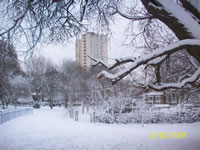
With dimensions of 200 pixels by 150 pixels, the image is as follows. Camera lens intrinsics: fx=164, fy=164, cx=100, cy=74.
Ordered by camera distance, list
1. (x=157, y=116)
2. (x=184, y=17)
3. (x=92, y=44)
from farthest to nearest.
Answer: (x=157, y=116) < (x=92, y=44) < (x=184, y=17)

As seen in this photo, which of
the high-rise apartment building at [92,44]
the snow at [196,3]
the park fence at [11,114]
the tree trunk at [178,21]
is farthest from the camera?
the park fence at [11,114]

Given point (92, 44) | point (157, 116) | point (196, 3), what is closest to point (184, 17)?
point (196, 3)

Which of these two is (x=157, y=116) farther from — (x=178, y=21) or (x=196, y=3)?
(x=178, y=21)

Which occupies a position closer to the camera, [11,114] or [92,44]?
[92,44]

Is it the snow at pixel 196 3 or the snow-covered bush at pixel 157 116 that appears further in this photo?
the snow-covered bush at pixel 157 116

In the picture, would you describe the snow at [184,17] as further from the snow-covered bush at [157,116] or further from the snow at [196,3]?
the snow-covered bush at [157,116]

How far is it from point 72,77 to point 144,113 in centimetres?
1378

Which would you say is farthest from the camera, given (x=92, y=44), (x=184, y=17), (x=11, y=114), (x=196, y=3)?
(x=11, y=114)

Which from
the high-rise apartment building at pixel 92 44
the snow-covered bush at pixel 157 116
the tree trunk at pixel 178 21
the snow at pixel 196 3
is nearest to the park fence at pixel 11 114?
the snow-covered bush at pixel 157 116

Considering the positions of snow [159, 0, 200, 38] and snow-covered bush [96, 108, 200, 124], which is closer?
snow [159, 0, 200, 38]

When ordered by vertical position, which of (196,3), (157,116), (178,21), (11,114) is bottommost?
(157,116)

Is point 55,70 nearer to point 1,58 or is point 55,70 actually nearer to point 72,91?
point 72,91

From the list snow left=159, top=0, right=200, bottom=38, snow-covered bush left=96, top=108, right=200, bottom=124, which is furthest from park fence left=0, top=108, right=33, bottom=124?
snow left=159, top=0, right=200, bottom=38

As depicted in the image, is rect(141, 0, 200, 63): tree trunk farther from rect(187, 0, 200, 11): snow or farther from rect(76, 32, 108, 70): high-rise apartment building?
rect(76, 32, 108, 70): high-rise apartment building
